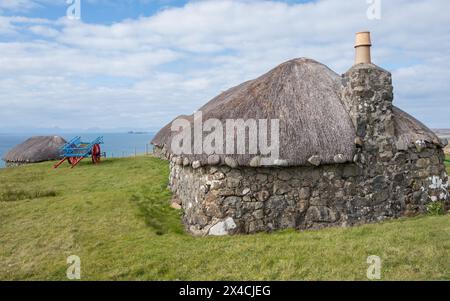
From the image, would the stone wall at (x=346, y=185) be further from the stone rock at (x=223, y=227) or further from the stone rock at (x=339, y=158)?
the stone rock at (x=339, y=158)

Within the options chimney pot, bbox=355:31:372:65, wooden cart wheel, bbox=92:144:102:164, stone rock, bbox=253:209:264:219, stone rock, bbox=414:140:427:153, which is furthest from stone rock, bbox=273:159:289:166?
wooden cart wheel, bbox=92:144:102:164

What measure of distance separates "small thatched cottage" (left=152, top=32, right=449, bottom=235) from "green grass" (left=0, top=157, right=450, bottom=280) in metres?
0.67

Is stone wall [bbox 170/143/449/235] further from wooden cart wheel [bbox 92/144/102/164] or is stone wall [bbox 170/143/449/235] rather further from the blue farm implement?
wooden cart wheel [bbox 92/144/102/164]

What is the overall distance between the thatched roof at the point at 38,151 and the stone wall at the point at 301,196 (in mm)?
20685

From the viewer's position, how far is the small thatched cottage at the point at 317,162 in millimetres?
9203

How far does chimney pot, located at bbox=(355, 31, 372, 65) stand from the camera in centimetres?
1044

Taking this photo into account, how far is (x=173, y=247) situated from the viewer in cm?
799

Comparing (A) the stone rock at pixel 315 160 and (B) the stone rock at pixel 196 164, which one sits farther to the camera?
(B) the stone rock at pixel 196 164

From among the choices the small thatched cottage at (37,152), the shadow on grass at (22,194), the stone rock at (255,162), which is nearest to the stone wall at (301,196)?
the stone rock at (255,162)

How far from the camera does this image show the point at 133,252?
7754mm
